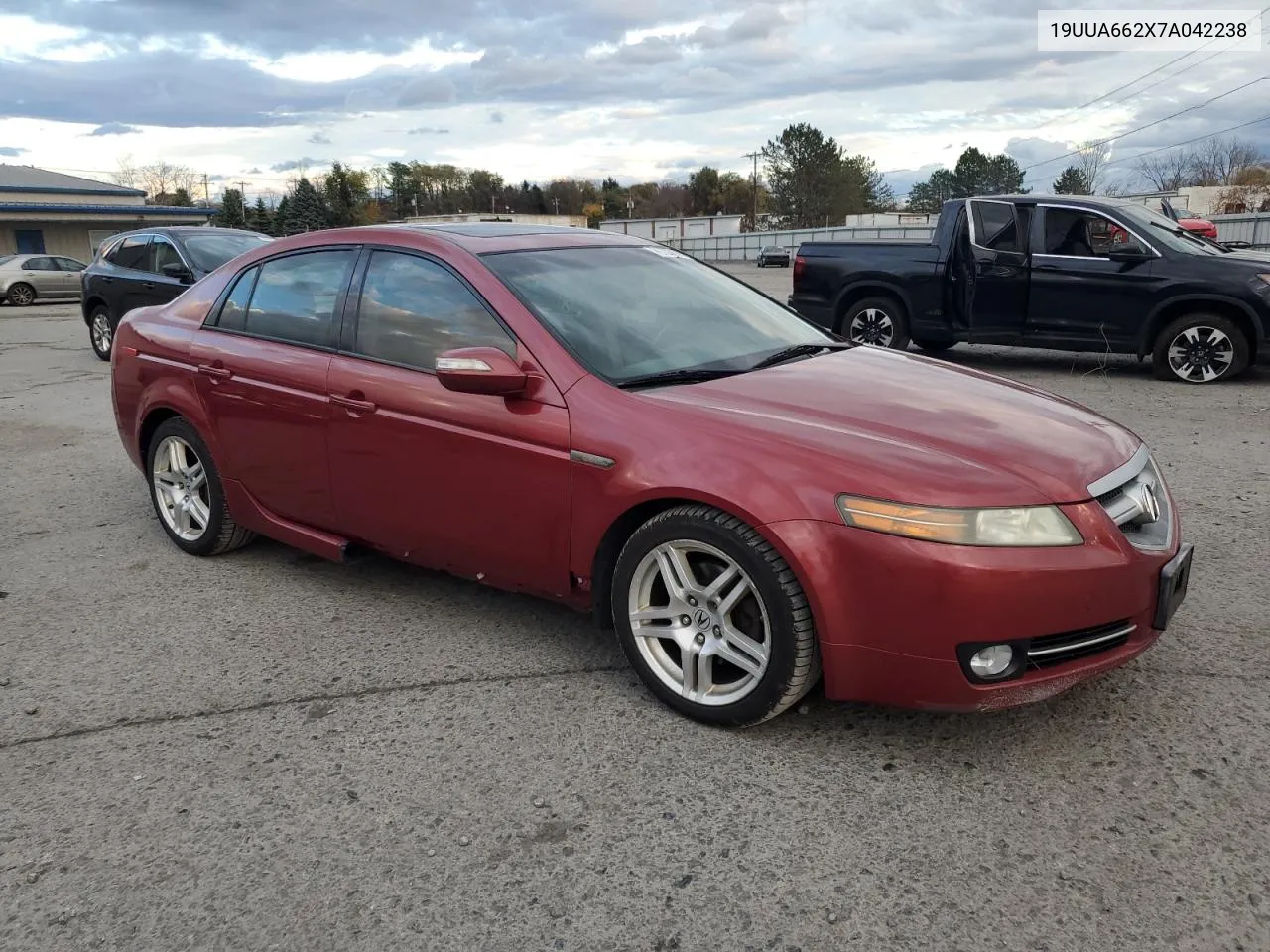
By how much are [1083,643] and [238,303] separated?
150 inches

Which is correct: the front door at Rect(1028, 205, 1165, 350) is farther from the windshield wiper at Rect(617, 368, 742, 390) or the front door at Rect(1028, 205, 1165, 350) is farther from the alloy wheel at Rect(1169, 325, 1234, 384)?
the windshield wiper at Rect(617, 368, 742, 390)

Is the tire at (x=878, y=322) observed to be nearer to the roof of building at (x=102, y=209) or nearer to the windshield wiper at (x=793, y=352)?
the windshield wiper at (x=793, y=352)

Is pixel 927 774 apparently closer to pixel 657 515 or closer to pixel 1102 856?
pixel 1102 856

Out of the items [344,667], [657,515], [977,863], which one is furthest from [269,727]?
[977,863]

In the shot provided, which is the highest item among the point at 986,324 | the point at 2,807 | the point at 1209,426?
the point at 986,324

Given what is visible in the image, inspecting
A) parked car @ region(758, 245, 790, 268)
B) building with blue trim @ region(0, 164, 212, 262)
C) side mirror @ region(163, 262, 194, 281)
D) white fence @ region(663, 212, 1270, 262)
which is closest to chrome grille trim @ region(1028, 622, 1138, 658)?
side mirror @ region(163, 262, 194, 281)

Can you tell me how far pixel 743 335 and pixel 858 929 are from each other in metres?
2.37

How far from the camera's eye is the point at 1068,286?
966 centimetres

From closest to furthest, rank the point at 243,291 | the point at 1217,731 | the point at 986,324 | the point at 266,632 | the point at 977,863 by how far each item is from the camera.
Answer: the point at 977,863 < the point at 1217,731 < the point at 266,632 < the point at 243,291 < the point at 986,324

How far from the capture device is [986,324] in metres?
10.1

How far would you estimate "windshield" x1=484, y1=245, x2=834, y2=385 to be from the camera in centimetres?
354

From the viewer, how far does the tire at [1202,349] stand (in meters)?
9.19

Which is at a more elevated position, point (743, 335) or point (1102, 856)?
point (743, 335)

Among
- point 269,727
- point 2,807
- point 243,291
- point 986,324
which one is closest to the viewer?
point 2,807
